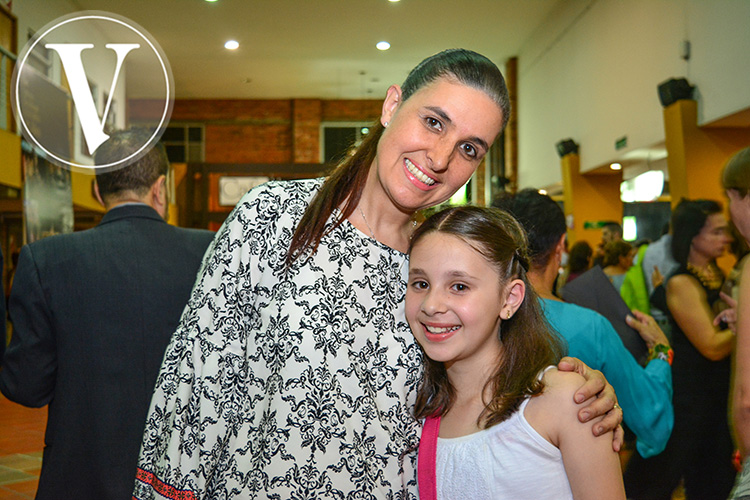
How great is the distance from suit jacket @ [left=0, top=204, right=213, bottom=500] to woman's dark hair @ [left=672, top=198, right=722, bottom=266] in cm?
243

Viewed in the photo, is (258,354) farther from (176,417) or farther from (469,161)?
(469,161)

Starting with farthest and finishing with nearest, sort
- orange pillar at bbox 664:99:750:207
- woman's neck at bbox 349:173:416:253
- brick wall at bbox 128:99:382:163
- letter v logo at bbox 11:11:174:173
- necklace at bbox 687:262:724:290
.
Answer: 1. brick wall at bbox 128:99:382:163
2. letter v logo at bbox 11:11:174:173
3. orange pillar at bbox 664:99:750:207
4. necklace at bbox 687:262:724:290
5. woman's neck at bbox 349:173:416:253

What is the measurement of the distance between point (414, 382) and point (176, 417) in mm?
504

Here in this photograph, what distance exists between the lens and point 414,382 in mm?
1521

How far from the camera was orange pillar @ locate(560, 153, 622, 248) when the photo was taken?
10.8m

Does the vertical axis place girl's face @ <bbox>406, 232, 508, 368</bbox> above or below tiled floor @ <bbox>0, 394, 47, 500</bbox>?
above

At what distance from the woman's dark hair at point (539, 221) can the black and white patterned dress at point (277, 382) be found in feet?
3.45

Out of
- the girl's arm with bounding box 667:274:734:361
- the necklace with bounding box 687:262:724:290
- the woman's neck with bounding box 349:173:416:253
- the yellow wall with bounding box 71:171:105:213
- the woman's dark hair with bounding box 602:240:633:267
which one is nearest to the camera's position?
the woman's neck with bounding box 349:173:416:253

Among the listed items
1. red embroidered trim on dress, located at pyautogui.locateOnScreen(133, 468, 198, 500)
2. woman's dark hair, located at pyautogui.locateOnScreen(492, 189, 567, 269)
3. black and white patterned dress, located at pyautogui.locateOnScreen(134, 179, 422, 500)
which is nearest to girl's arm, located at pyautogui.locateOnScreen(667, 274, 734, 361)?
woman's dark hair, located at pyautogui.locateOnScreen(492, 189, 567, 269)

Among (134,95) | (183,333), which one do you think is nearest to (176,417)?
(183,333)

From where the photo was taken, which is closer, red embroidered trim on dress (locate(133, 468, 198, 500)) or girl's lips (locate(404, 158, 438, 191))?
red embroidered trim on dress (locate(133, 468, 198, 500))

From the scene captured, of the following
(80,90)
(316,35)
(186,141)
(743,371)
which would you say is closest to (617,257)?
(743,371)

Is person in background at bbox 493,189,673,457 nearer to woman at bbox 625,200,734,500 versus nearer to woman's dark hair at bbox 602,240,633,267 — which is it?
woman at bbox 625,200,734,500

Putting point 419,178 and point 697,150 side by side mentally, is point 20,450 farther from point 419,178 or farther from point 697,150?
point 697,150
